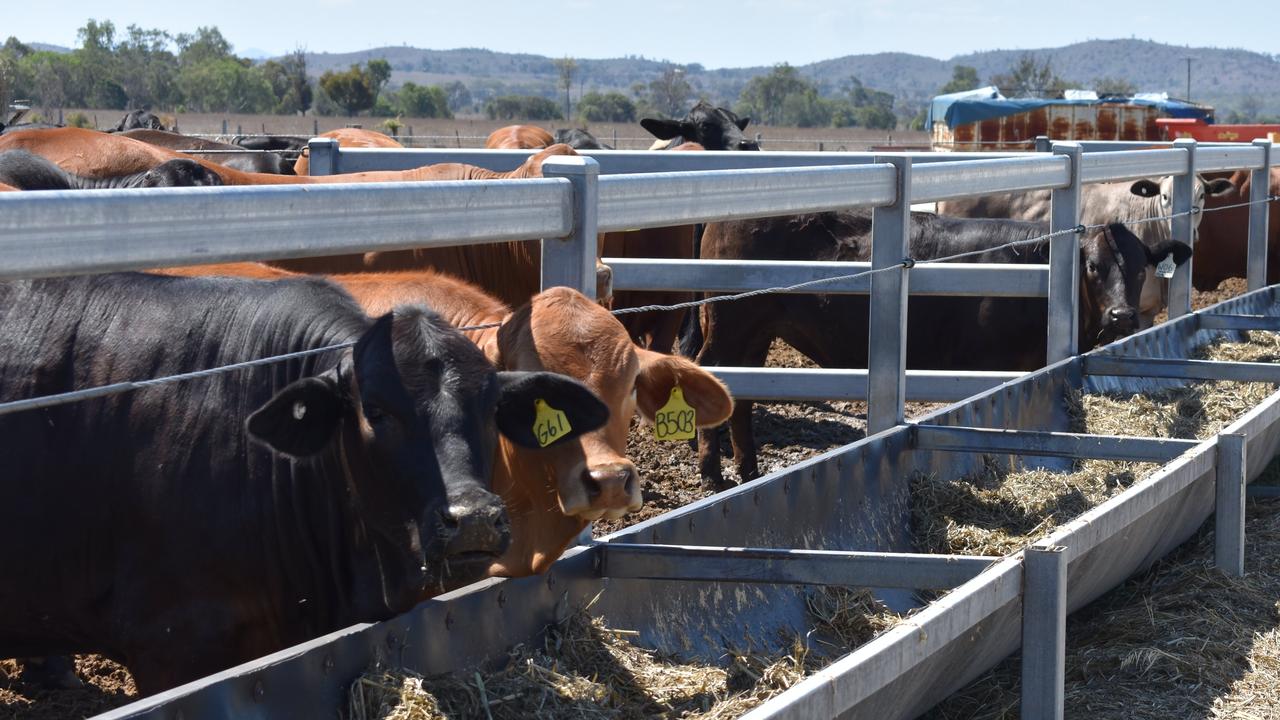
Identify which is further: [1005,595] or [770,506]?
[770,506]

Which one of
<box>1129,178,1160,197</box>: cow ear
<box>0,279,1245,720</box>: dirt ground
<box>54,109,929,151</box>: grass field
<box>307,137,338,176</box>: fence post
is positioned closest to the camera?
<box>0,279,1245,720</box>: dirt ground

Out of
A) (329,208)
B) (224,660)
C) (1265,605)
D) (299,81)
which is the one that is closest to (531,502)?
(224,660)

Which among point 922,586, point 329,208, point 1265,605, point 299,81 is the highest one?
point 299,81

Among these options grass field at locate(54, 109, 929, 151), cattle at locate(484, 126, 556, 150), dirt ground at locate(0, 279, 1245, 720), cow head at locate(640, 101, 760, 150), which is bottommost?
dirt ground at locate(0, 279, 1245, 720)

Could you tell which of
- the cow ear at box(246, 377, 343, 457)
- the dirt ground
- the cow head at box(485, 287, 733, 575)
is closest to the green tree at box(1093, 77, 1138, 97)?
the dirt ground

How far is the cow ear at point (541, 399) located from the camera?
3.04 metres

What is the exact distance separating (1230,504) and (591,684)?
8.25ft

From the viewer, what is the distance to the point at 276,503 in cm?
330

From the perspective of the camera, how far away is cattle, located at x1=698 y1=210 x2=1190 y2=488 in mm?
7848

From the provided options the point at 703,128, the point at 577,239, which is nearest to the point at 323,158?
the point at 577,239

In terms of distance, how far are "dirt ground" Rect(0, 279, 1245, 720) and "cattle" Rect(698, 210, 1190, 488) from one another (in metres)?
0.38

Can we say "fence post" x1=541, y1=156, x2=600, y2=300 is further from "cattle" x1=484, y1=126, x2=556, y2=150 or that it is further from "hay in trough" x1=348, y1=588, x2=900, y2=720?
"cattle" x1=484, y1=126, x2=556, y2=150

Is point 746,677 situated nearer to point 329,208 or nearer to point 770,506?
point 770,506

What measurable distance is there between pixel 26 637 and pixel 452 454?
134 centimetres
